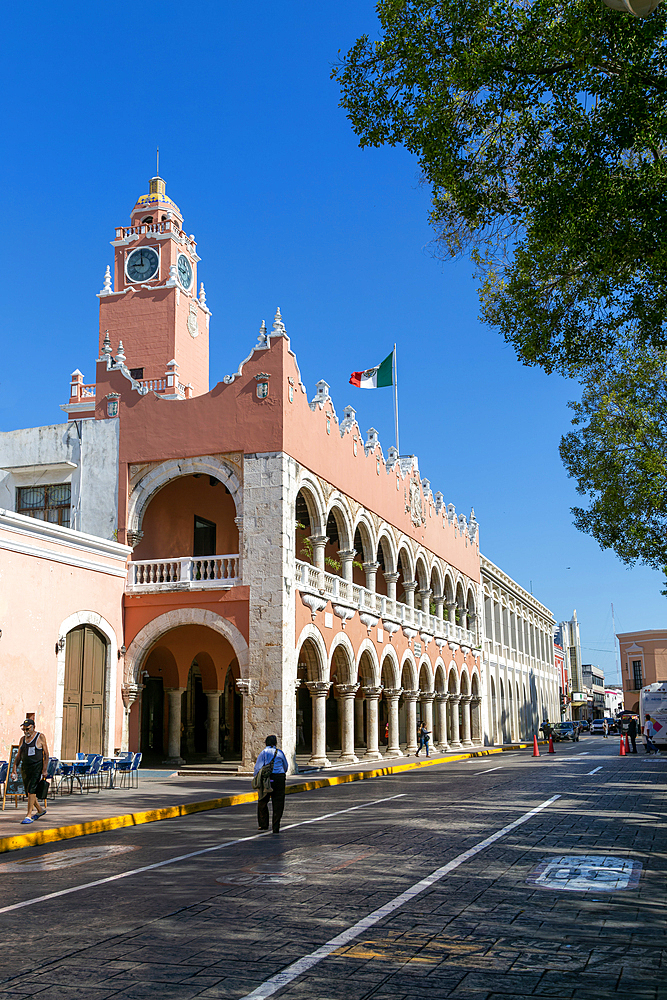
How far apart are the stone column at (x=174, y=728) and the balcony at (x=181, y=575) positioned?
159 inches

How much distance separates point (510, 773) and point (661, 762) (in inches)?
313

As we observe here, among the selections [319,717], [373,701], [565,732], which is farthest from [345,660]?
[565,732]

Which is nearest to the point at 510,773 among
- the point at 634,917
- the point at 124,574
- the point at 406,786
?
the point at 406,786

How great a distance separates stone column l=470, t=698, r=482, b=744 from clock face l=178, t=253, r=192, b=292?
2512cm

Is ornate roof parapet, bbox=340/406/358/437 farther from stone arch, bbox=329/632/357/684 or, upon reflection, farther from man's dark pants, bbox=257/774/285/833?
man's dark pants, bbox=257/774/285/833

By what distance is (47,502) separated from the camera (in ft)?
86.6

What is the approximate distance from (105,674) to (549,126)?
1760cm

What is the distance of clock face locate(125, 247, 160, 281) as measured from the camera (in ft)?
116

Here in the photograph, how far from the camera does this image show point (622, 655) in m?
88.2

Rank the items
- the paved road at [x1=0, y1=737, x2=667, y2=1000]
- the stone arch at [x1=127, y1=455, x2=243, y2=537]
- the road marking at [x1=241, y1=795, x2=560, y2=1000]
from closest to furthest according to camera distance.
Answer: the road marking at [x1=241, y1=795, x2=560, y2=1000], the paved road at [x1=0, y1=737, x2=667, y2=1000], the stone arch at [x1=127, y1=455, x2=243, y2=537]

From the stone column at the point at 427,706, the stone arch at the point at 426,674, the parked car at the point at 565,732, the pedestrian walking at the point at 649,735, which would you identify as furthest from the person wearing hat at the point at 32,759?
the parked car at the point at 565,732

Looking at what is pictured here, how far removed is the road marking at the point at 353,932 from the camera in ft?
16.7

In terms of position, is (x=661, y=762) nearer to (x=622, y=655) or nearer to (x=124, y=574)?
(x=124, y=574)

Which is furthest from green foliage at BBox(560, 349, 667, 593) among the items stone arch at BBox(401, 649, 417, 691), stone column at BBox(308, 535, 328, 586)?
stone arch at BBox(401, 649, 417, 691)
